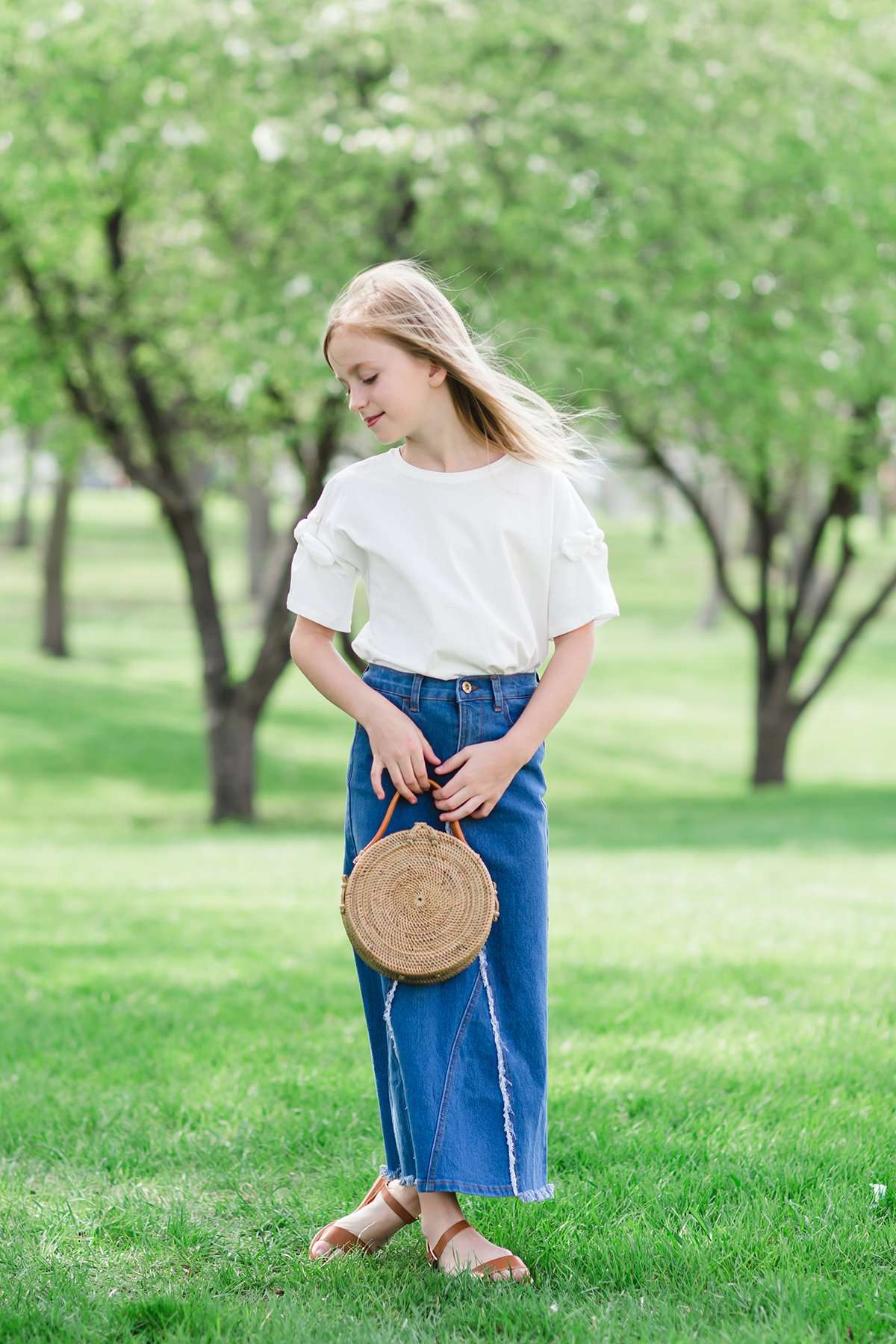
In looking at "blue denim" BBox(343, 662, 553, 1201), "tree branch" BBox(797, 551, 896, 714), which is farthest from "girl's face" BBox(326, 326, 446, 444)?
"tree branch" BBox(797, 551, 896, 714)

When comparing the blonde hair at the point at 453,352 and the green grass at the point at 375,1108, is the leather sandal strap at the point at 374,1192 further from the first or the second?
the blonde hair at the point at 453,352

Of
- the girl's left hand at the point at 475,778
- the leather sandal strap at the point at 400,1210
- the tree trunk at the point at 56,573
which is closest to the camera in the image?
the girl's left hand at the point at 475,778

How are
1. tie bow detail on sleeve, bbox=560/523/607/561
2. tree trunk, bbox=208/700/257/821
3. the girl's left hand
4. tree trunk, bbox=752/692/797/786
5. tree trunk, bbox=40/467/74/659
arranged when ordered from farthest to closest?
tree trunk, bbox=40/467/74/659 → tree trunk, bbox=752/692/797/786 → tree trunk, bbox=208/700/257/821 → tie bow detail on sleeve, bbox=560/523/607/561 → the girl's left hand

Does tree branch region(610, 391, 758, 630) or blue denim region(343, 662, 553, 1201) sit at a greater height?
blue denim region(343, 662, 553, 1201)

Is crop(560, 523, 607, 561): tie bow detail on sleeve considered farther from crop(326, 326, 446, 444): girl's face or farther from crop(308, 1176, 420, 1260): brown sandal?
crop(308, 1176, 420, 1260): brown sandal

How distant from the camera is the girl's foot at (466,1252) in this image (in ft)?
10.00

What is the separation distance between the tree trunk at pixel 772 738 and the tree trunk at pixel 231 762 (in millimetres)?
6617

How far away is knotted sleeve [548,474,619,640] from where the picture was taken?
317 centimetres

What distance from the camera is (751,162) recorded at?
13742 millimetres

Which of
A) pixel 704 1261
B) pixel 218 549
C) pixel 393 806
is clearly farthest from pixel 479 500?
pixel 218 549

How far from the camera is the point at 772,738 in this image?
18.7 meters

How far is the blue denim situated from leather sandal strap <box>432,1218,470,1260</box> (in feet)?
0.43

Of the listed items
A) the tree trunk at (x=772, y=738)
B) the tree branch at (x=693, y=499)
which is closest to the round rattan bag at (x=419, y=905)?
the tree branch at (x=693, y=499)

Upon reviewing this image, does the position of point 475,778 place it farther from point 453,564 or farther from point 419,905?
point 453,564
